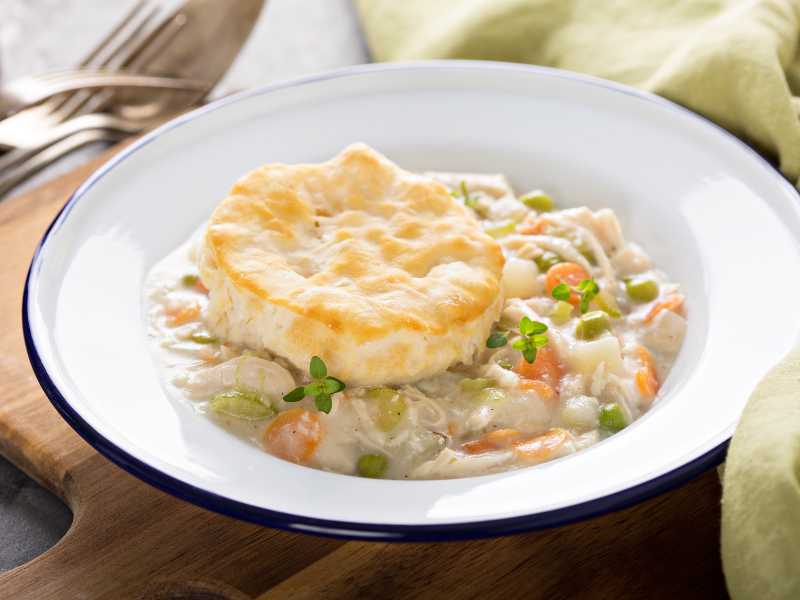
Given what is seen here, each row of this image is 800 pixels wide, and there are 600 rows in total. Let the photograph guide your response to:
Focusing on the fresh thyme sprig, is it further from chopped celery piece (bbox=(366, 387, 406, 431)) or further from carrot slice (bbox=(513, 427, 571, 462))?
chopped celery piece (bbox=(366, 387, 406, 431))

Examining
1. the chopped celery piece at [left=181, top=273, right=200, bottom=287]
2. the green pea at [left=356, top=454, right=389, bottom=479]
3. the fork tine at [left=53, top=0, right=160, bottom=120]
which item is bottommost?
the green pea at [left=356, top=454, right=389, bottom=479]

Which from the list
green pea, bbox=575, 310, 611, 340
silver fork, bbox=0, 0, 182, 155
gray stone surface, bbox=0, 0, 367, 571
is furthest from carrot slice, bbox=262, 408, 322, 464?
gray stone surface, bbox=0, 0, 367, 571

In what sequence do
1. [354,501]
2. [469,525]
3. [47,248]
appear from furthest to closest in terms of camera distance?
1. [47,248]
2. [354,501]
3. [469,525]

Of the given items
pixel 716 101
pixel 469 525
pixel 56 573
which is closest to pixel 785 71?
pixel 716 101

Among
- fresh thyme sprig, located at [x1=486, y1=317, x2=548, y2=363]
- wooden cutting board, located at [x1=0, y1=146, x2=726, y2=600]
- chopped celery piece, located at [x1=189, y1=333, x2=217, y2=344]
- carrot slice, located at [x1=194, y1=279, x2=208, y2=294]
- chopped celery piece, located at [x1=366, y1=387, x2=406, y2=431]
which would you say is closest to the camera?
wooden cutting board, located at [x1=0, y1=146, x2=726, y2=600]

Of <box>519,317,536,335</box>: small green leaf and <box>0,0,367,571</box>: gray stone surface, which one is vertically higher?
<box>0,0,367,571</box>: gray stone surface

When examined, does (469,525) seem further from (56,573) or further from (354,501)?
(56,573)

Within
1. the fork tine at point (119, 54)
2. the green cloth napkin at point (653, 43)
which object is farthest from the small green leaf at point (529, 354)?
the fork tine at point (119, 54)

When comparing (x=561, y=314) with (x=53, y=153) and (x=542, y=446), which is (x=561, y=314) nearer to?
(x=542, y=446)
